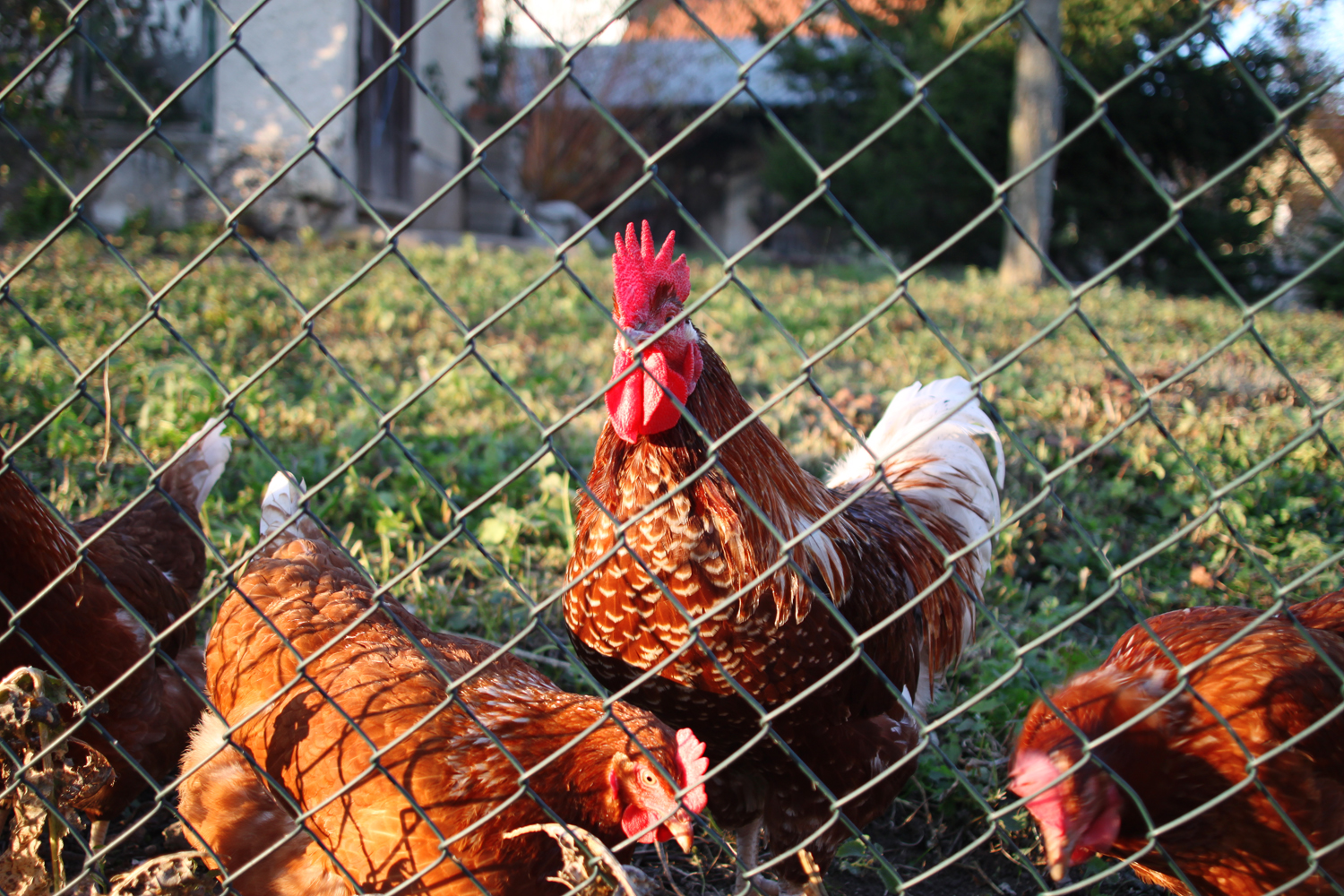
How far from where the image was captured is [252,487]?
12.0 ft

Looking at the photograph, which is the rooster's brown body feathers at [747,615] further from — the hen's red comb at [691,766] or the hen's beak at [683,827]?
the hen's beak at [683,827]

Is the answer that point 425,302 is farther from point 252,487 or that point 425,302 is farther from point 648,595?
point 648,595

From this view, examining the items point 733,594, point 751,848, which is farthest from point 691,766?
point 751,848

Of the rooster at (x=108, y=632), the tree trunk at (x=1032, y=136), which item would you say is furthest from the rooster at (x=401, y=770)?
the tree trunk at (x=1032, y=136)

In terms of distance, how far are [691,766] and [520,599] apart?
127cm

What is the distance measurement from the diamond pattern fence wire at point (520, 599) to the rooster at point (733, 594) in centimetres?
3

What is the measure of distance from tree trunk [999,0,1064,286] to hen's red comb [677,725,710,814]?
10500 millimetres

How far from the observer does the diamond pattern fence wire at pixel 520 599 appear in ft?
4.34

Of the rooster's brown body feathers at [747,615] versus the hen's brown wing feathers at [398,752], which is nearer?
the hen's brown wing feathers at [398,752]

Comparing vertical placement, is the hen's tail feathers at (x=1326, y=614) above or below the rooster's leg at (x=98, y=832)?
below

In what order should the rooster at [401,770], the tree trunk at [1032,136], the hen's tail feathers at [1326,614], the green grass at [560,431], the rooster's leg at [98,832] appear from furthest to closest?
1. the tree trunk at [1032,136]
2. the green grass at [560,431]
3. the rooster's leg at [98,832]
4. the hen's tail feathers at [1326,614]
5. the rooster at [401,770]

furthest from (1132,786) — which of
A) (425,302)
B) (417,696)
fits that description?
(425,302)

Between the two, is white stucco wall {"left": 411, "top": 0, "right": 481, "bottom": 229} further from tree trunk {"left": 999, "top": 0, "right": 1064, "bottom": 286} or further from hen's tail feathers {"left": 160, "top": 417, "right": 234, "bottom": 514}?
hen's tail feathers {"left": 160, "top": 417, "right": 234, "bottom": 514}

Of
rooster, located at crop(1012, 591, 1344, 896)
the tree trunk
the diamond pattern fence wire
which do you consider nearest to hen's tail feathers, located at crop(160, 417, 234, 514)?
the diamond pattern fence wire
